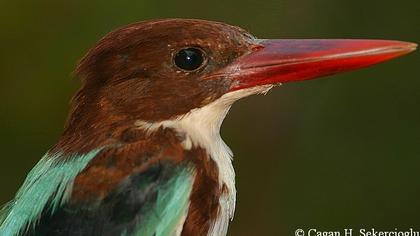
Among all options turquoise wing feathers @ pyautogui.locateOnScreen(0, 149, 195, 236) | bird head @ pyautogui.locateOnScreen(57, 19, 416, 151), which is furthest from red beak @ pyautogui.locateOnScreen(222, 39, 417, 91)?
turquoise wing feathers @ pyautogui.locateOnScreen(0, 149, 195, 236)

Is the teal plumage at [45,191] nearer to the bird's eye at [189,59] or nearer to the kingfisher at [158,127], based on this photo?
the kingfisher at [158,127]

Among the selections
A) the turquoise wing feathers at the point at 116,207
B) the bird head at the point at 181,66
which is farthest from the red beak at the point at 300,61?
the turquoise wing feathers at the point at 116,207

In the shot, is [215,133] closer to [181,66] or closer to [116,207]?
[181,66]

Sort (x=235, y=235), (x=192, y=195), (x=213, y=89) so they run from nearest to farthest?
1. (x=192, y=195)
2. (x=213, y=89)
3. (x=235, y=235)

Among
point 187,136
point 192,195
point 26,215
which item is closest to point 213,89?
point 187,136

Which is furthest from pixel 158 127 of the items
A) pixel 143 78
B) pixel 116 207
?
pixel 116 207

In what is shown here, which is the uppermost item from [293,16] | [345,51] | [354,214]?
[345,51]

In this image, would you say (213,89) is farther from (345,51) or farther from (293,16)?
(293,16)
